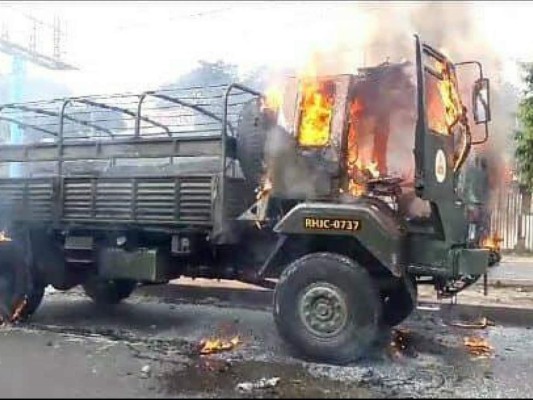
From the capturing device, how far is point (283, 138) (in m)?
6.93

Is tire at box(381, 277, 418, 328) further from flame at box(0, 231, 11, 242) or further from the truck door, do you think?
flame at box(0, 231, 11, 242)

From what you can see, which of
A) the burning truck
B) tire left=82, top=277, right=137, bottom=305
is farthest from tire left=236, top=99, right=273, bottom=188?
tire left=82, top=277, right=137, bottom=305

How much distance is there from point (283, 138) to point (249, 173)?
20.0 inches

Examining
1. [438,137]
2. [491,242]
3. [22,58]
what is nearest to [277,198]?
[438,137]

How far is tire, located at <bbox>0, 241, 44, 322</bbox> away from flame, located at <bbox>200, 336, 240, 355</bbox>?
2306 mm

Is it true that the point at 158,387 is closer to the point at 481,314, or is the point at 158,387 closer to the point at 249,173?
the point at 249,173

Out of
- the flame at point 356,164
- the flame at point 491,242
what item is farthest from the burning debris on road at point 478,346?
the flame at point 356,164

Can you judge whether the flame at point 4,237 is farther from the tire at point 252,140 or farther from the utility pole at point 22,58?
the tire at point 252,140

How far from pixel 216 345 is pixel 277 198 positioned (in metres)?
1.48

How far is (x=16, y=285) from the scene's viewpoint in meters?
8.27

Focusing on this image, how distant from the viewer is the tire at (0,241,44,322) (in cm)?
823

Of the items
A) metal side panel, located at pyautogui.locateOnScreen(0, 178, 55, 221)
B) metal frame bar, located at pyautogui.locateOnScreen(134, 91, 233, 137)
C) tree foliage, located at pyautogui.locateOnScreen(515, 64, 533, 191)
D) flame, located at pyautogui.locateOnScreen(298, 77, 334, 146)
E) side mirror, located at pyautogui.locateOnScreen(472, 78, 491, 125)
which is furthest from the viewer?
tree foliage, located at pyautogui.locateOnScreen(515, 64, 533, 191)

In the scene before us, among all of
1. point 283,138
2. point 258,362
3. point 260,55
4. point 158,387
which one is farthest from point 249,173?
point 158,387

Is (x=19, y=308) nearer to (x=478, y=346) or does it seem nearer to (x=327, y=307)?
(x=327, y=307)
